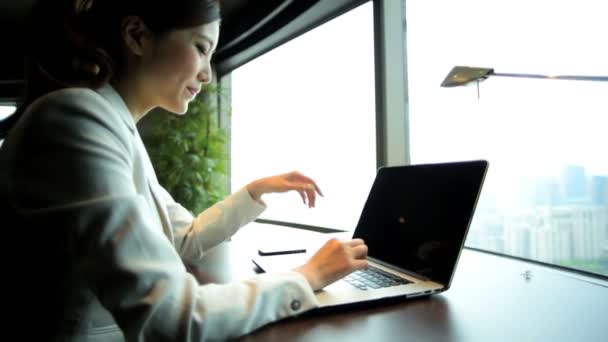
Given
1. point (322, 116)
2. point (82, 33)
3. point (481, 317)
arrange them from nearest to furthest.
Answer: point (481, 317)
point (82, 33)
point (322, 116)

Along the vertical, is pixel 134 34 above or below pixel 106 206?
above

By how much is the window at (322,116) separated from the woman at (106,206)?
0.98m

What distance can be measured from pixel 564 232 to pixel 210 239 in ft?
3.44

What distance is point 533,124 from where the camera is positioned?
1191mm

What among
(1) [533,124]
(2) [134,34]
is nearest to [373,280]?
(2) [134,34]

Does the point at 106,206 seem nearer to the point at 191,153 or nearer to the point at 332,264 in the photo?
the point at 332,264

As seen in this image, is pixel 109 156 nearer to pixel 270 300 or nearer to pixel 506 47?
pixel 270 300

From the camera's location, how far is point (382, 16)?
178cm

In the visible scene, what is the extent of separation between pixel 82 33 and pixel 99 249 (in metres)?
0.49

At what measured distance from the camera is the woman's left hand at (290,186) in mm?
1095

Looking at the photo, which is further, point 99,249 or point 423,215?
point 423,215

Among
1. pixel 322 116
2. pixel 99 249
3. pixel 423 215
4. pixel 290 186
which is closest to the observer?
pixel 99 249

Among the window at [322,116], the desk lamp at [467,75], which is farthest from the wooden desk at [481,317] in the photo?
the window at [322,116]

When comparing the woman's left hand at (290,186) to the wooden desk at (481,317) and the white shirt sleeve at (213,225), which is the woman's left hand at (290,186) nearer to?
the white shirt sleeve at (213,225)
